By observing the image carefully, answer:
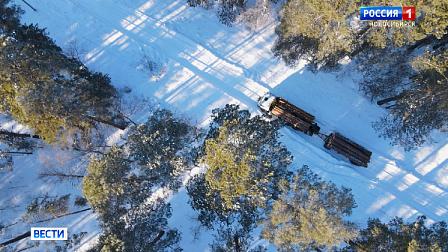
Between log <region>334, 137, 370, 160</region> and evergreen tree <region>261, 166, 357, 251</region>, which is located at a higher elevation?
log <region>334, 137, 370, 160</region>

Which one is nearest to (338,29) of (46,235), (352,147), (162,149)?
(352,147)

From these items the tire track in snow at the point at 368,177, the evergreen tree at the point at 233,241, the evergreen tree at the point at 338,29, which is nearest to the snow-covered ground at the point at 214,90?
the tire track in snow at the point at 368,177

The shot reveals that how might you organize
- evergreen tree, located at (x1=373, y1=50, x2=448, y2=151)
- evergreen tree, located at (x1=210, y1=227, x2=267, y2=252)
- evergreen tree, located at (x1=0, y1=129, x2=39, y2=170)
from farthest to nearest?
evergreen tree, located at (x1=0, y1=129, x2=39, y2=170)
evergreen tree, located at (x1=210, y1=227, x2=267, y2=252)
evergreen tree, located at (x1=373, y1=50, x2=448, y2=151)

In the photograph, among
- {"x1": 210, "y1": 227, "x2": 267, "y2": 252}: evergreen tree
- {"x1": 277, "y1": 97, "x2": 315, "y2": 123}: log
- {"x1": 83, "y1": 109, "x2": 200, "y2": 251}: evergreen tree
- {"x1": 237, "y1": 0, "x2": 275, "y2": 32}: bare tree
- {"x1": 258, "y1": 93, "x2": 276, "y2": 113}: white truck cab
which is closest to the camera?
{"x1": 83, "y1": 109, "x2": 200, "y2": 251}: evergreen tree

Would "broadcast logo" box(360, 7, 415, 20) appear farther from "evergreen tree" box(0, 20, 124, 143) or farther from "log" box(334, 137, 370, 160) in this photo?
"evergreen tree" box(0, 20, 124, 143)

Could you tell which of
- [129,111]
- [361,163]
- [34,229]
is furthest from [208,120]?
[34,229]

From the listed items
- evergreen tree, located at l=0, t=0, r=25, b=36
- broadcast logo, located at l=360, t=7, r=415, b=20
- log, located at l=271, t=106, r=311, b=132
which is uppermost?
evergreen tree, located at l=0, t=0, r=25, b=36

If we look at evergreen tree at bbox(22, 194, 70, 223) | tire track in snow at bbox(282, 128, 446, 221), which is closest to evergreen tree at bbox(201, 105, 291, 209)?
tire track in snow at bbox(282, 128, 446, 221)

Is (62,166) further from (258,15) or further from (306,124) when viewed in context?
(258,15)
